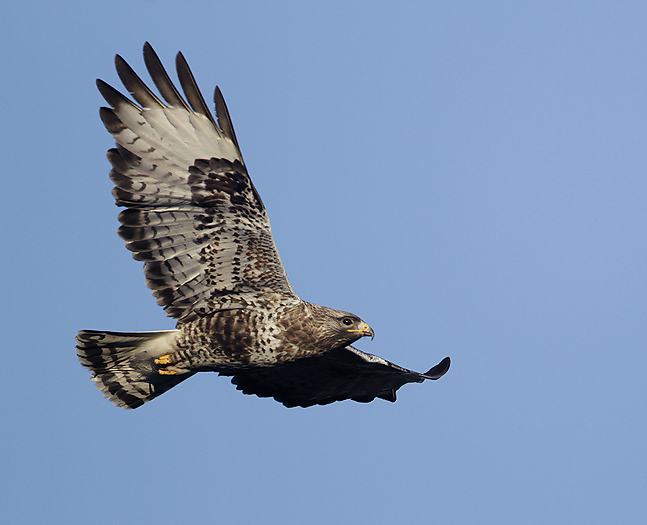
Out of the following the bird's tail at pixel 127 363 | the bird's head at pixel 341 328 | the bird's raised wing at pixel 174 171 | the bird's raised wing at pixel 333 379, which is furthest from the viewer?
the bird's raised wing at pixel 333 379

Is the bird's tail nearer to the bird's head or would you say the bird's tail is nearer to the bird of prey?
the bird of prey

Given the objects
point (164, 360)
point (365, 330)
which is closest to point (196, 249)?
point (164, 360)

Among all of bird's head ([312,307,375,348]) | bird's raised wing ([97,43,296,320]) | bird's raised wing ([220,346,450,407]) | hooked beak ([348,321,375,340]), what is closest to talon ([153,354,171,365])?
bird's raised wing ([97,43,296,320])

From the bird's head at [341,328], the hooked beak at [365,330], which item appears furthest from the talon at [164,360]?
the hooked beak at [365,330]

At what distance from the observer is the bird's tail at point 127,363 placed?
10258mm

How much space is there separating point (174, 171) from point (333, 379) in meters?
3.89

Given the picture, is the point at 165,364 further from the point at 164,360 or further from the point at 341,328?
the point at 341,328

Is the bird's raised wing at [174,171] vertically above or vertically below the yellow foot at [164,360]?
above

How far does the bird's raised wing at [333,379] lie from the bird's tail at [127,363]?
1.30m

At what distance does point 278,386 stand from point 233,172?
11.4 ft

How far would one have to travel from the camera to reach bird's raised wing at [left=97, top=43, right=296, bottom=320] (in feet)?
32.3

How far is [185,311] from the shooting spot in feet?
33.7

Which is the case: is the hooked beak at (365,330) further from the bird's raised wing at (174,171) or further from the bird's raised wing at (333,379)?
the bird's raised wing at (174,171)

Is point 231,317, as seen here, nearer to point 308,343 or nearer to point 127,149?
A: point 308,343
